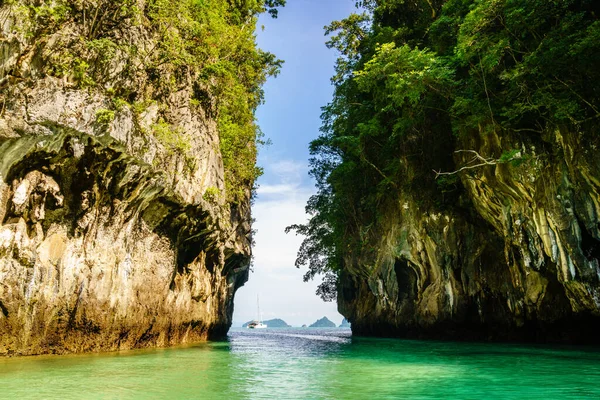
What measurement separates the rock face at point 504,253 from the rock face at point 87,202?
1030cm

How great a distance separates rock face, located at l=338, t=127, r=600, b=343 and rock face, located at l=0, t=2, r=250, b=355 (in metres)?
10.3

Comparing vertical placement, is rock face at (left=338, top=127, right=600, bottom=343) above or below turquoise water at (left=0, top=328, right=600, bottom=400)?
above

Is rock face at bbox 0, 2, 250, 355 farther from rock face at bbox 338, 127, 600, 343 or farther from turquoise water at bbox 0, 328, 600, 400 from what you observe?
rock face at bbox 338, 127, 600, 343

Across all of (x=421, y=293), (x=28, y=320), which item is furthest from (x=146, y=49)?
(x=421, y=293)

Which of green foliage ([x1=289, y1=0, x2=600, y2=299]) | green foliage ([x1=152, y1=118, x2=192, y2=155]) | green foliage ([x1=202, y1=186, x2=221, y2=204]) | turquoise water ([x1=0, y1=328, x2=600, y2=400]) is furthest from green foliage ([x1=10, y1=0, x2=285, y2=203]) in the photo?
turquoise water ([x1=0, y1=328, x2=600, y2=400])

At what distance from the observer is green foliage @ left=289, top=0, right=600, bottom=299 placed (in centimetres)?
1130

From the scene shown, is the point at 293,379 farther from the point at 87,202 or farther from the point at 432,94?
the point at 432,94

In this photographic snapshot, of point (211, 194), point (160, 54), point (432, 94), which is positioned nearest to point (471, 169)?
point (432, 94)

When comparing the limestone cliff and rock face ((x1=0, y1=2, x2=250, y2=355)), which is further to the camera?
the limestone cliff

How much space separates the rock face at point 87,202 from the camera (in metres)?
8.85

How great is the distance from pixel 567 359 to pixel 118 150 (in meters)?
12.3

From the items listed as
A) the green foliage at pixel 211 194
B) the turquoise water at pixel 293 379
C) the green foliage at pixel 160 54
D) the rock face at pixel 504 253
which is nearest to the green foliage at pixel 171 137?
the green foliage at pixel 160 54

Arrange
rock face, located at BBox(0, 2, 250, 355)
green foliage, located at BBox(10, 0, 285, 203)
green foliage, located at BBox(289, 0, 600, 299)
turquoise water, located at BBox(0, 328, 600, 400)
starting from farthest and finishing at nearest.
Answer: green foliage, located at BBox(289, 0, 600, 299) → green foliage, located at BBox(10, 0, 285, 203) → rock face, located at BBox(0, 2, 250, 355) → turquoise water, located at BBox(0, 328, 600, 400)

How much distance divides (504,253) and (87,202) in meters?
15.3
